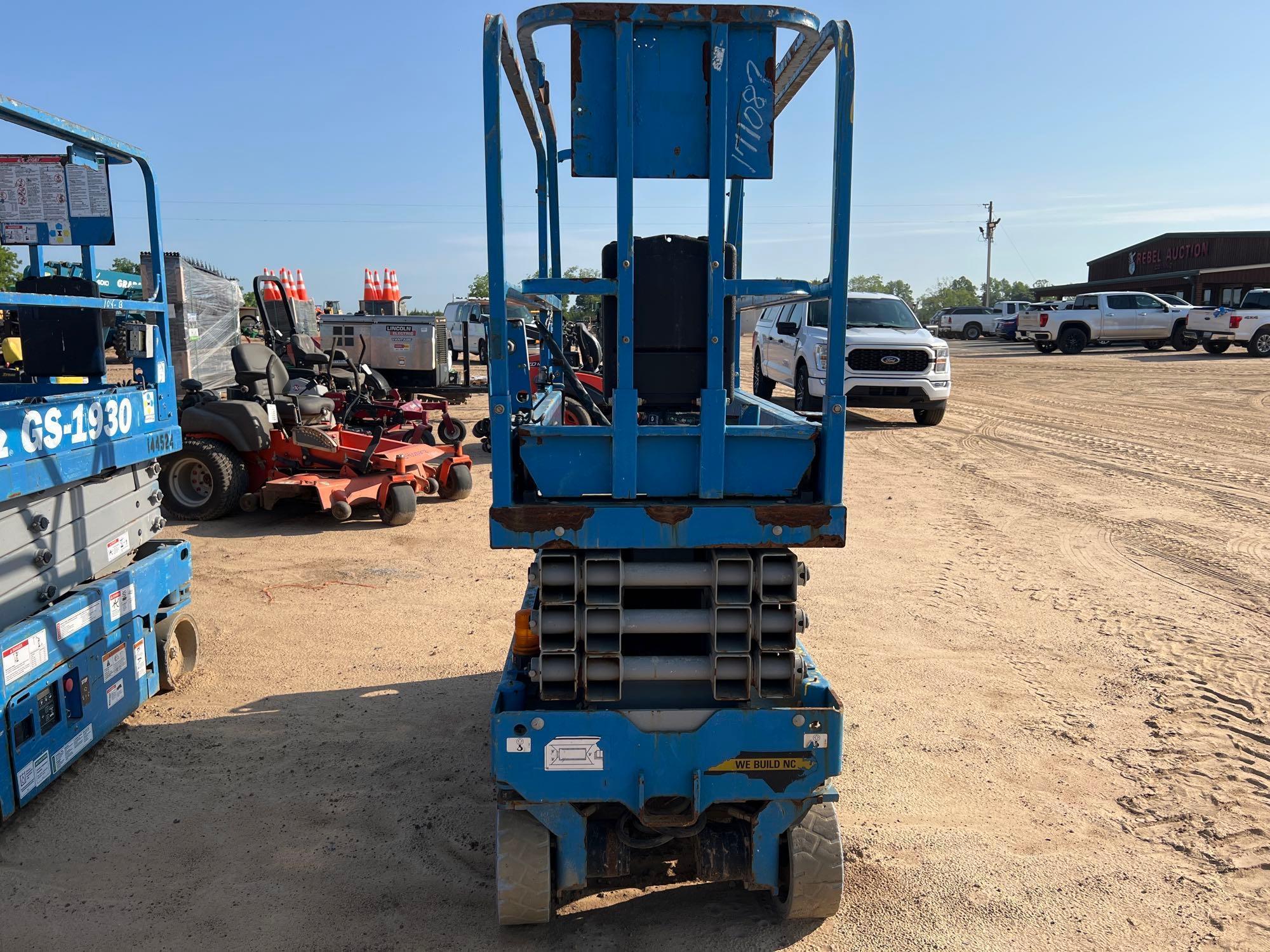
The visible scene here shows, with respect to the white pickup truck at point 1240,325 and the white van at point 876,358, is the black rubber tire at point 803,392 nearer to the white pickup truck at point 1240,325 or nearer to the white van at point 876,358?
the white van at point 876,358

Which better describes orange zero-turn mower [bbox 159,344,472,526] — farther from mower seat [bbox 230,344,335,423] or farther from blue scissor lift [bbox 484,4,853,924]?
blue scissor lift [bbox 484,4,853,924]

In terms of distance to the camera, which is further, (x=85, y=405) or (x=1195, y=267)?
(x=1195, y=267)

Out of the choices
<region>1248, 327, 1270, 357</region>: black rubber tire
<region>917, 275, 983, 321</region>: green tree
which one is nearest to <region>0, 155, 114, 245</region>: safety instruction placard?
<region>1248, 327, 1270, 357</region>: black rubber tire

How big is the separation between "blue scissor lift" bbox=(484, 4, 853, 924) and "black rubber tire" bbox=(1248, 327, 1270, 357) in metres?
27.3

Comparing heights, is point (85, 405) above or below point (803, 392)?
above

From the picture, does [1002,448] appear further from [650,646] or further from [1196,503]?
[650,646]

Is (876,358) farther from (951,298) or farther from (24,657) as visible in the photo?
(951,298)

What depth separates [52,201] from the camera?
442 centimetres

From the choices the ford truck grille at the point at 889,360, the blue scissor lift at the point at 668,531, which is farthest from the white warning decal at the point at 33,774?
the ford truck grille at the point at 889,360

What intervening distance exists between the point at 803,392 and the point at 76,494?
11694 millimetres

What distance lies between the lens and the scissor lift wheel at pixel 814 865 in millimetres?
2998

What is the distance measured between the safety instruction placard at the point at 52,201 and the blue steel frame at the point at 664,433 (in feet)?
8.76

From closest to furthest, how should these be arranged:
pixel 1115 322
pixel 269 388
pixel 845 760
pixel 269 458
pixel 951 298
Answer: pixel 845 760 < pixel 269 458 < pixel 269 388 < pixel 1115 322 < pixel 951 298

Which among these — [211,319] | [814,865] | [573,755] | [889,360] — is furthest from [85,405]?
[211,319]
